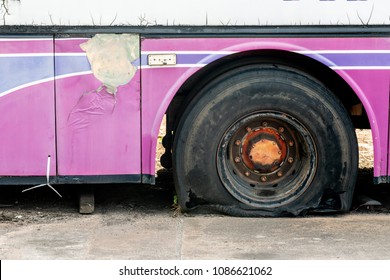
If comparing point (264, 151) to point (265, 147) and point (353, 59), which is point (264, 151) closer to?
point (265, 147)

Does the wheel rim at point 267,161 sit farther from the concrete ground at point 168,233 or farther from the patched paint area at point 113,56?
the patched paint area at point 113,56

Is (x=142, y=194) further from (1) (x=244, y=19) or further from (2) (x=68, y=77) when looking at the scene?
(1) (x=244, y=19)

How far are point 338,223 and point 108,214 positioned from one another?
5.48 ft

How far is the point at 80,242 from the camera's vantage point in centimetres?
515

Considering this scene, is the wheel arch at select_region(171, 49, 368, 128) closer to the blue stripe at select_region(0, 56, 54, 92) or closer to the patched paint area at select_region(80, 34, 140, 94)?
the patched paint area at select_region(80, 34, 140, 94)

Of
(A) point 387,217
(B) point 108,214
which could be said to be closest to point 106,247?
(B) point 108,214

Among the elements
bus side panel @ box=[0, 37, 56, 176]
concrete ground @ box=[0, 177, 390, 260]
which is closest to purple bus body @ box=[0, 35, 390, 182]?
bus side panel @ box=[0, 37, 56, 176]

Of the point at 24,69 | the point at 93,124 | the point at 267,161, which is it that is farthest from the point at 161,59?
the point at 267,161

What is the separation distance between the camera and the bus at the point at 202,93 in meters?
5.43

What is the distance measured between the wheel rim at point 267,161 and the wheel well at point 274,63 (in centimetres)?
40

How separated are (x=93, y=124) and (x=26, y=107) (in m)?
0.47

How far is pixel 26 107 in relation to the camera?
5.49 m

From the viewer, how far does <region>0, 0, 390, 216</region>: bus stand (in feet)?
17.8

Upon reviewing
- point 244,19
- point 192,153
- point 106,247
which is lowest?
point 106,247
